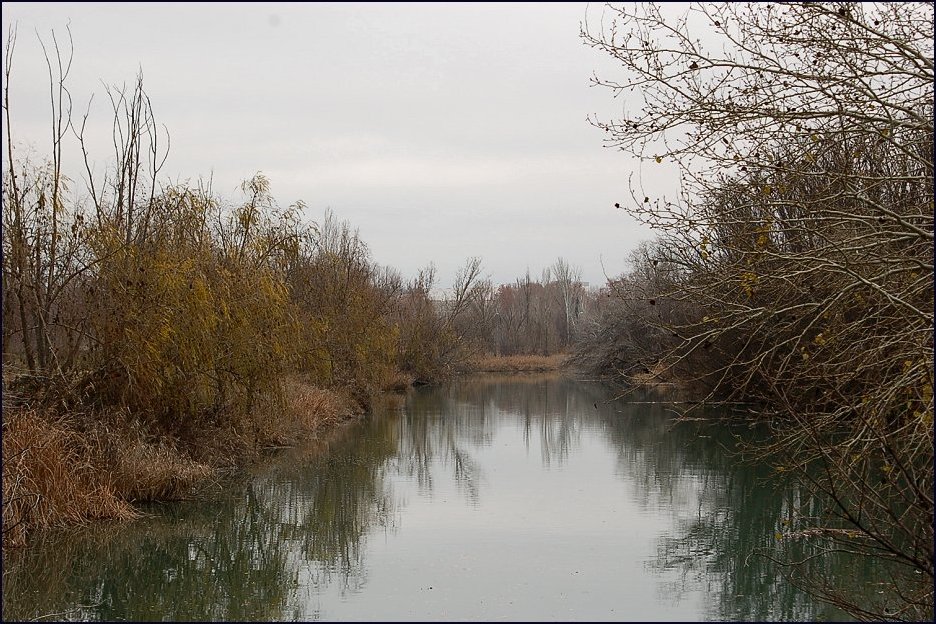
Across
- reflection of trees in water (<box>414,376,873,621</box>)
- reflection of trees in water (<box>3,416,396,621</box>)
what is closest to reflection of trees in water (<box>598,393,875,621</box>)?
reflection of trees in water (<box>414,376,873,621</box>)

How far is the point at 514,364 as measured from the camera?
51.4 metres

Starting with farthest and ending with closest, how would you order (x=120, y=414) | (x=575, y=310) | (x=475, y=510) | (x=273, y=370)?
(x=575, y=310)
(x=273, y=370)
(x=475, y=510)
(x=120, y=414)

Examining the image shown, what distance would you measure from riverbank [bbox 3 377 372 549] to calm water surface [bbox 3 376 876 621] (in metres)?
0.28

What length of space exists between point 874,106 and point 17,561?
7.79 m

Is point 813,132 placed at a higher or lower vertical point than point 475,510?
higher

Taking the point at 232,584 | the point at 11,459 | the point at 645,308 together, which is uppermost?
the point at 645,308

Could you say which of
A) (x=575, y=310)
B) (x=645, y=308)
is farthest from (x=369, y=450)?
(x=575, y=310)

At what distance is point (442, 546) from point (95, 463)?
3.90m

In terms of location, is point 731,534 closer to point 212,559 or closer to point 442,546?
point 442,546

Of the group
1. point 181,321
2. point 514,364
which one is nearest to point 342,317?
point 181,321

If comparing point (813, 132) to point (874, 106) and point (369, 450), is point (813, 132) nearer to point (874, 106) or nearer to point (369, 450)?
point (874, 106)

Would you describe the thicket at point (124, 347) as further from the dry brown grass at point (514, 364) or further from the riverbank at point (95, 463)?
the dry brown grass at point (514, 364)

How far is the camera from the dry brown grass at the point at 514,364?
5044 cm

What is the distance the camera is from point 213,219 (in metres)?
16.5
